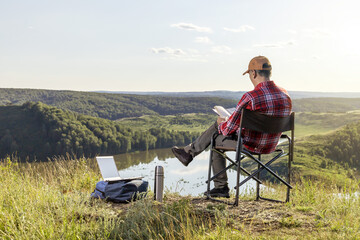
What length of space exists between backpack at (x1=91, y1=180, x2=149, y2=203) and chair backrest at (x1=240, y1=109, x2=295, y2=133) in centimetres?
137

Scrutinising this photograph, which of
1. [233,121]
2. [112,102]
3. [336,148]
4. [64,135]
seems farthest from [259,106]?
[112,102]

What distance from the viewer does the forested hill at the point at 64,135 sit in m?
63.6

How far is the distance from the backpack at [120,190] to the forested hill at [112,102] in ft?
335

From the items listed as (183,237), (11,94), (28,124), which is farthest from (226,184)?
(11,94)

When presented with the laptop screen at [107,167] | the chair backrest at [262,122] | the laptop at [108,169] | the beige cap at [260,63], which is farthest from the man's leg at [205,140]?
the laptop screen at [107,167]

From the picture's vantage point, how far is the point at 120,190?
3.91 metres

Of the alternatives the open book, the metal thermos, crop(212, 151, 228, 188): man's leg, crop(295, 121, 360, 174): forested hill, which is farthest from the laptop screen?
crop(295, 121, 360, 174): forested hill

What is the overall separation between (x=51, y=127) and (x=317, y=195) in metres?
71.7

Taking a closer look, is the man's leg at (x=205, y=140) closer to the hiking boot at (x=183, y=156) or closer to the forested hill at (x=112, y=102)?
the hiking boot at (x=183, y=156)

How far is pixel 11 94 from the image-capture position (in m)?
124

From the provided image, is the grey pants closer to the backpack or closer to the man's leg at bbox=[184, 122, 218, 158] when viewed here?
the man's leg at bbox=[184, 122, 218, 158]

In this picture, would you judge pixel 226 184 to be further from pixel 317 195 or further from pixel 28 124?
pixel 28 124

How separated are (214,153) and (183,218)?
0.93 metres

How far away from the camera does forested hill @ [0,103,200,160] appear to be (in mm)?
63625
